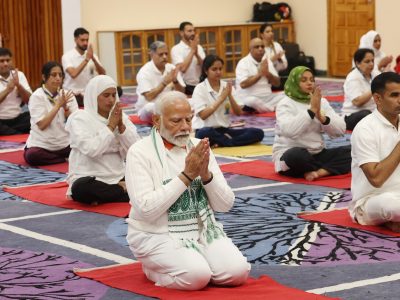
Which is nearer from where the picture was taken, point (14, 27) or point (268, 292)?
point (268, 292)

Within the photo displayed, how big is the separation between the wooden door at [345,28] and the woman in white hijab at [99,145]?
895cm

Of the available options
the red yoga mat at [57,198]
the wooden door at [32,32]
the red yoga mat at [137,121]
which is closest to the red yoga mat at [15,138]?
the red yoga mat at [137,121]

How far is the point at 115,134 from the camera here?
22.3ft

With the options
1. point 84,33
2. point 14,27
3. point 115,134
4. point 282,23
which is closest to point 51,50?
point 14,27

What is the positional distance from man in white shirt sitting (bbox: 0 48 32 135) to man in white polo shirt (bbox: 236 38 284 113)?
106 inches

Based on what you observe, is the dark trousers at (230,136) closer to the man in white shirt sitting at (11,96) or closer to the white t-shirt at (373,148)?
the man in white shirt sitting at (11,96)

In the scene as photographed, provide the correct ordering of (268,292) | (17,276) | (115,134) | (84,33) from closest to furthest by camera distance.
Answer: (268,292)
(17,276)
(115,134)
(84,33)

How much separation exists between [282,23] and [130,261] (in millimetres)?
11748

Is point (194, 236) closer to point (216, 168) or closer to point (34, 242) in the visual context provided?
point (216, 168)

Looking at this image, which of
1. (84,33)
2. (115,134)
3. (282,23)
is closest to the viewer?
(115,134)

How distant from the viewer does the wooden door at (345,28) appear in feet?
50.0

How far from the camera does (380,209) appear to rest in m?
5.54

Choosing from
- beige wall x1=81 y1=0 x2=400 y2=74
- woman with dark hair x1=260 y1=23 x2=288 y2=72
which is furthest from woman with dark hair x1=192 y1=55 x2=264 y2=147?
beige wall x1=81 y1=0 x2=400 y2=74

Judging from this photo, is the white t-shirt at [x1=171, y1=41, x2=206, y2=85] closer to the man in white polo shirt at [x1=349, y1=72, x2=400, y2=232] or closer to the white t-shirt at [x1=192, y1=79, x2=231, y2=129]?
the white t-shirt at [x1=192, y1=79, x2=231, y2=129]
